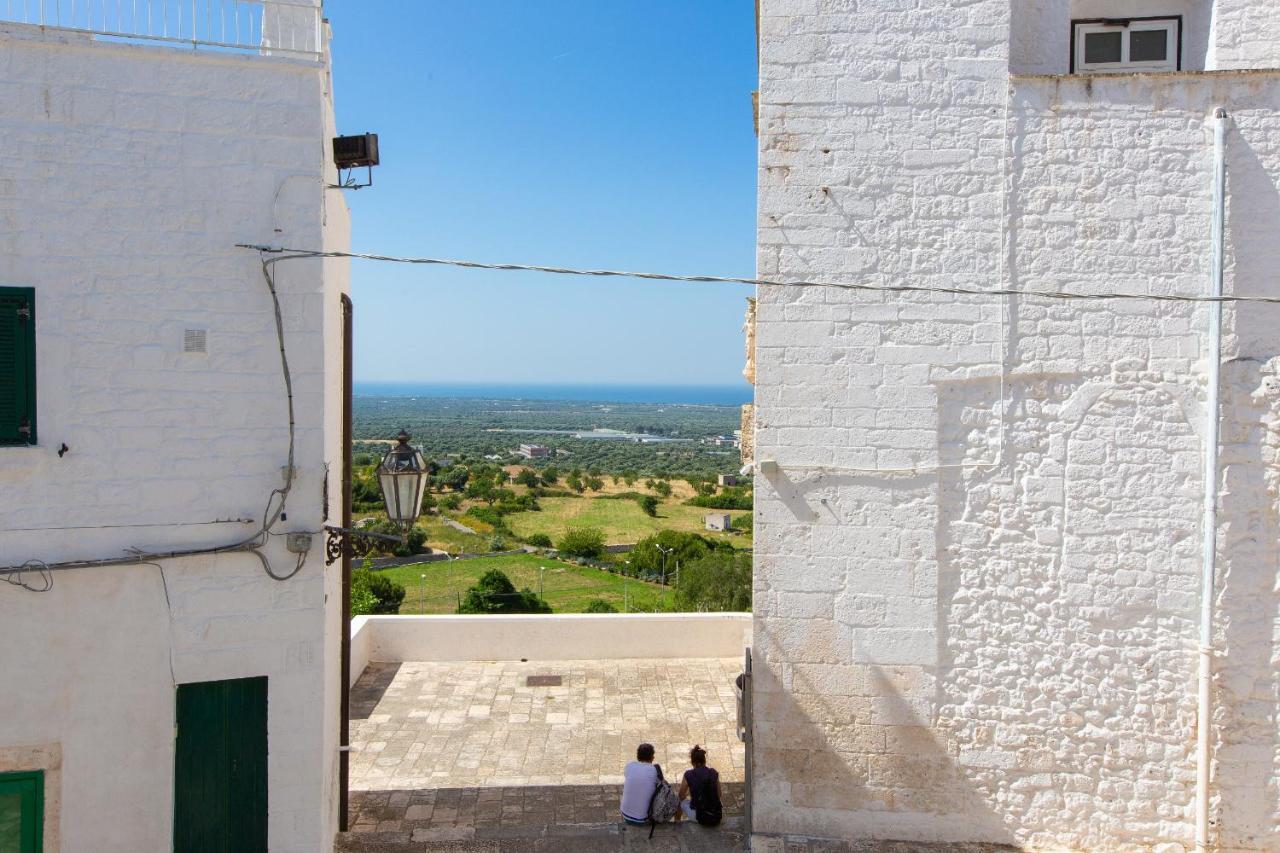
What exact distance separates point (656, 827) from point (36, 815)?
13.5 ft

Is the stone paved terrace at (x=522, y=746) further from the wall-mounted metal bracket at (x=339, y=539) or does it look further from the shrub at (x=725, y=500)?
the shrub at (x=725, y=500)

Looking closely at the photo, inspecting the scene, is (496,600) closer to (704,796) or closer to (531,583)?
(531,583)

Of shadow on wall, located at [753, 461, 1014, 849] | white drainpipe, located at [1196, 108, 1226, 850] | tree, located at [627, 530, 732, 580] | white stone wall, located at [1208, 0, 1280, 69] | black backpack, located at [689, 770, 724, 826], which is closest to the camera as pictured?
white drainpipe, located at [1196, 108, 1226, 850]

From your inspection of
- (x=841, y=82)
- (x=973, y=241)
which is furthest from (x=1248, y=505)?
(x=841, y=82)

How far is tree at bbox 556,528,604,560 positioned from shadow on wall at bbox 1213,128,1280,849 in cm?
3011

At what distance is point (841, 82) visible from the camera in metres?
6.55

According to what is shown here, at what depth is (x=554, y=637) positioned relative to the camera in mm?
11031

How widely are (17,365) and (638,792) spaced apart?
5.06m

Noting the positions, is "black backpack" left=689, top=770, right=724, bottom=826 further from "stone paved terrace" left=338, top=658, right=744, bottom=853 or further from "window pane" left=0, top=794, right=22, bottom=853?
"window pane" left=0, top=794, right=22, bottom=853

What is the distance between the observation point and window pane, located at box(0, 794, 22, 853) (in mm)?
5363

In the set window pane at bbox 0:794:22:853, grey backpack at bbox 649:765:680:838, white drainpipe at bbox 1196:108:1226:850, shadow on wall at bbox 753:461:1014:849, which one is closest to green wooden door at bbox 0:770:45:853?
window pane at bbox 0:794:22:853

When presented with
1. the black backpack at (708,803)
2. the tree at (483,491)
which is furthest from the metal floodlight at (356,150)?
the tree at (483,491)

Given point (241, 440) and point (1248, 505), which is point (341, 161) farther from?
point (1248, 505)

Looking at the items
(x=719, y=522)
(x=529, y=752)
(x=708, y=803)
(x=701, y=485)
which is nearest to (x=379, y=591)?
(x=529, y=752)
